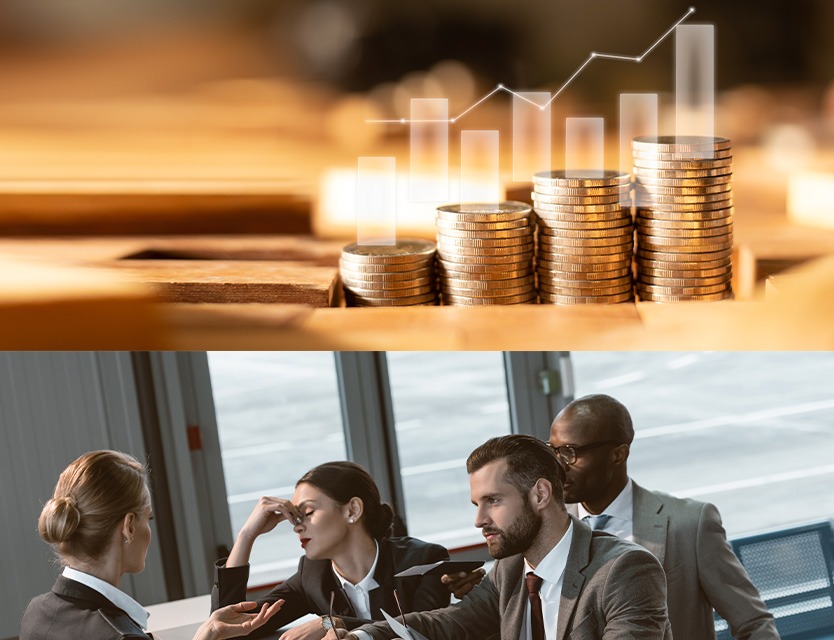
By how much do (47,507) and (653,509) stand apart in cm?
106

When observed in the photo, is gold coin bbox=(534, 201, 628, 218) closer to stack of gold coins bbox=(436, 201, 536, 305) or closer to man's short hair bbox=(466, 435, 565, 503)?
stack of gold coins bbox=(436, 201, 536, 305)

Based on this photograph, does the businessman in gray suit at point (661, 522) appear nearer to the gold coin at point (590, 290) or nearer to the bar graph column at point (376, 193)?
the gold coin at point (590, 290)

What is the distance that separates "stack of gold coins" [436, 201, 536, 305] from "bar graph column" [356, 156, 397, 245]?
21cm

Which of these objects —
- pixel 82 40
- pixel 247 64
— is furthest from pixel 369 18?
pixel 82 40

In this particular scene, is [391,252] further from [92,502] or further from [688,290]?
[92,502]

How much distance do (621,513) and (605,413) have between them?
173 mm

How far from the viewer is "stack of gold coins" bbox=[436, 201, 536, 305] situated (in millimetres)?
2055

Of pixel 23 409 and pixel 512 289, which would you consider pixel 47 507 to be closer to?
pixel 23 409

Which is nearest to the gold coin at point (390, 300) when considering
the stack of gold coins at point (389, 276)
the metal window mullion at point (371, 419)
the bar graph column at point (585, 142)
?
the stack of gold coins at point (389, 276)

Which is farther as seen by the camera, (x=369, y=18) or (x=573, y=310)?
(x=369, y=18)

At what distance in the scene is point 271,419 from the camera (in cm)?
224

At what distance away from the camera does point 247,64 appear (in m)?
2.42

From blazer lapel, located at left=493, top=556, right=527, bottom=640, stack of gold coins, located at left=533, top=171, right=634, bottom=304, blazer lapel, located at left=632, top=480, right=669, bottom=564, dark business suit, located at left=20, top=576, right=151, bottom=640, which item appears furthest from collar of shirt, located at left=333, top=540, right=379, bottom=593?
stack of gold coins, located at left=533, top=171, right=634, bottom=304

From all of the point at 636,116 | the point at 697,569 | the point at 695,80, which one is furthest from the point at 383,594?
the point at 695,80
